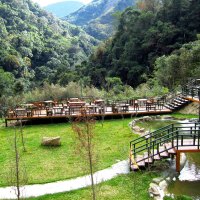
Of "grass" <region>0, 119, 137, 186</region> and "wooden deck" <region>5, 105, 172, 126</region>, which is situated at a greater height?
"wooden deck" <region>5, 105, 172, 126</region>

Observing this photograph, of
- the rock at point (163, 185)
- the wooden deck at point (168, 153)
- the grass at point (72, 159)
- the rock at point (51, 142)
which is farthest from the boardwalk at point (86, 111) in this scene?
the rock at point (163, 185)

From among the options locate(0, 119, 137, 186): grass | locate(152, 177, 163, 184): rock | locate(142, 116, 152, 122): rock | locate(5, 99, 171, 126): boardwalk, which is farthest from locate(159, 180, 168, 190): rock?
locate(142, 116, 152, 122): rock

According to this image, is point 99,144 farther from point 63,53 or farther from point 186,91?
point 63,53

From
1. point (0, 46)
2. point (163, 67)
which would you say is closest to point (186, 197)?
point (163, 67)

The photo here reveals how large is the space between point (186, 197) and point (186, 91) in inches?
583

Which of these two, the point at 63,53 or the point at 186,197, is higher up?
the point at 63,53

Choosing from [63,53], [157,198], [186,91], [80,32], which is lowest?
[157,198]

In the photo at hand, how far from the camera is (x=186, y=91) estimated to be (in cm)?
2458

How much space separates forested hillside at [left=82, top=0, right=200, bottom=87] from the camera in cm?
5197

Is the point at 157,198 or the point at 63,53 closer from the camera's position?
the point at 157,198

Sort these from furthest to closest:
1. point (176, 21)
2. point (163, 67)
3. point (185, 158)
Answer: point (176, 21) < point (163, 67) < point (185, 158)

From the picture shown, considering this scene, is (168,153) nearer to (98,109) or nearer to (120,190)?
(120,190)

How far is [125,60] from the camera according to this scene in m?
56.3

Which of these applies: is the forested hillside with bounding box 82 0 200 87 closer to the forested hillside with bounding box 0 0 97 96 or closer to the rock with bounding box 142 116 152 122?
the forested hillside with bounding box 0 0 97 96
